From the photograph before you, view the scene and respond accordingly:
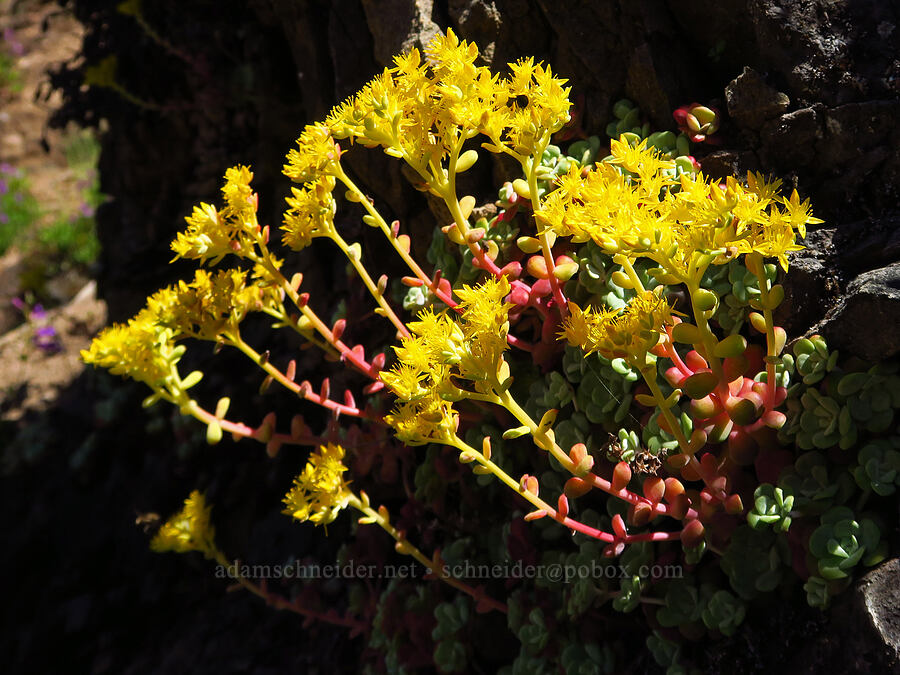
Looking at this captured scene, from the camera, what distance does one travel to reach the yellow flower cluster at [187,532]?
2.03 meters

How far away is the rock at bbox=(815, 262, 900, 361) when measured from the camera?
56.0 inches

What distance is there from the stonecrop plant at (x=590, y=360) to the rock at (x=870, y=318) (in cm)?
5

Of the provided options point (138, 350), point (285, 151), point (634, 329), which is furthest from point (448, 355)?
point (285, 151)

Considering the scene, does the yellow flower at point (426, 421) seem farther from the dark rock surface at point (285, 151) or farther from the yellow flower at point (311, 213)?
the dark rock surface at point (285, 151)

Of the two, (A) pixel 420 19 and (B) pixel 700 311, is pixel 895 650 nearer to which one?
(B) pixel 700 311

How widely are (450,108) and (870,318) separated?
890 millimetres

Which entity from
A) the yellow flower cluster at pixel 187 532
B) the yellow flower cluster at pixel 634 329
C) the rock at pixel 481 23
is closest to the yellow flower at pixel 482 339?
the yellow flower cluster at pixel 634 329

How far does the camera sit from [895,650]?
1326 mm

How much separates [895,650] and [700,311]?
27.5 inches

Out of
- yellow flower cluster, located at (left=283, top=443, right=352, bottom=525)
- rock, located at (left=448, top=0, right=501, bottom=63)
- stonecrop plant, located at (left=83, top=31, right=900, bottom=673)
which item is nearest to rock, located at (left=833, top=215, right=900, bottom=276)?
stonecrop plant, located at (left=83, top=31, right=900, bottom=673)

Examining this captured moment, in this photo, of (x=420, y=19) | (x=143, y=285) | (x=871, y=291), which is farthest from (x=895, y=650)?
(x=143, y=285)

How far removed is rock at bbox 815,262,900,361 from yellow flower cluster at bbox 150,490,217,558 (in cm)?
163

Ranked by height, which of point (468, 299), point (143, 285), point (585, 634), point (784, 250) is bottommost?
point (143, 285)

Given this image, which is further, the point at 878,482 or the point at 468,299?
the point at 878,482
